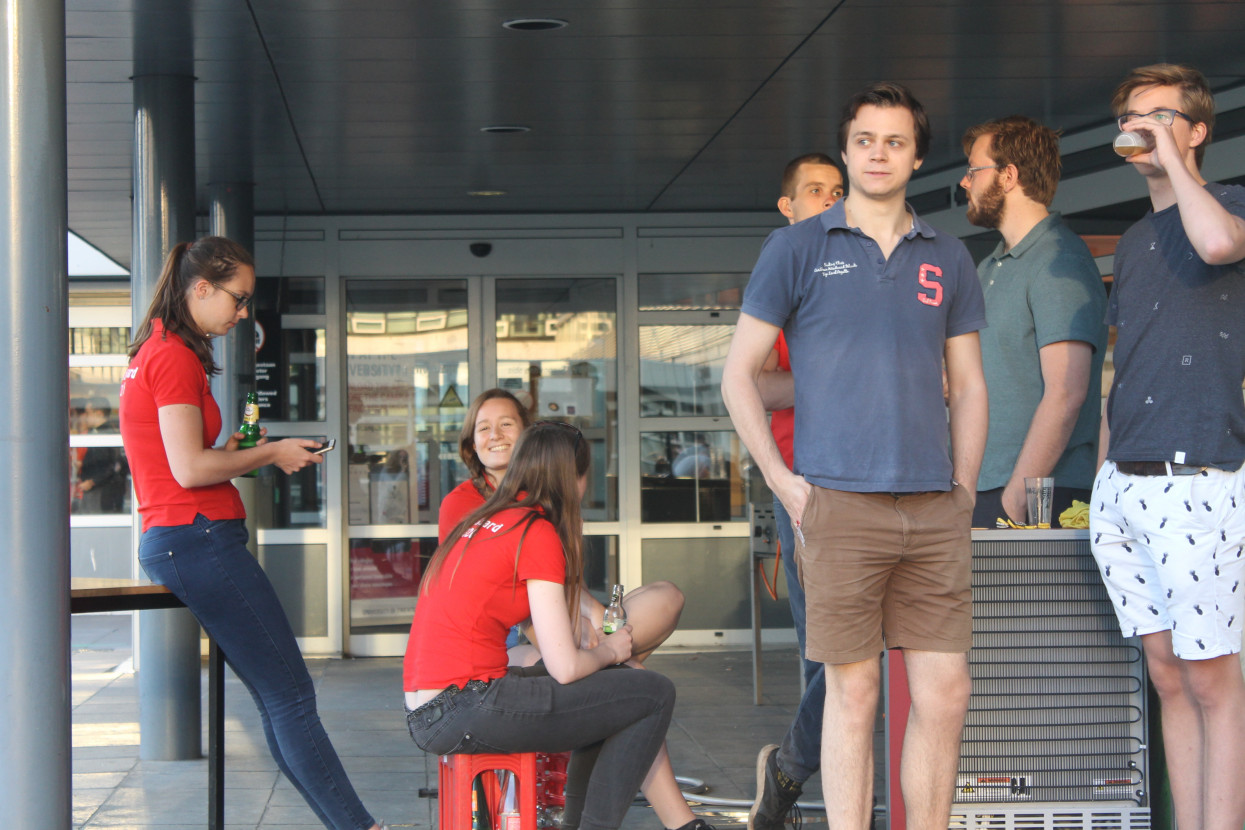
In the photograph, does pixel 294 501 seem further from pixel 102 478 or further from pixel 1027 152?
pixel 1027 152

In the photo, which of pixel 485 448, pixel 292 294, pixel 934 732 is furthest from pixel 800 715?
pixel 292 294

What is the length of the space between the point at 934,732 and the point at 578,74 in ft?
11.5

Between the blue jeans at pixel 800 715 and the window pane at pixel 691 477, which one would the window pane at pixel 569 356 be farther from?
the blue jeans at pixel 800 715

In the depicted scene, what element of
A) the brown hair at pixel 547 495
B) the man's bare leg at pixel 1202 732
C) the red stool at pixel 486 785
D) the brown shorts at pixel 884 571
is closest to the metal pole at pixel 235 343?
the brown hair at pixel 547 495

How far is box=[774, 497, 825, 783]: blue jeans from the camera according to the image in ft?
11.8

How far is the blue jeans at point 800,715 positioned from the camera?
3584 millimetres

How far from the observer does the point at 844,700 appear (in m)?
2.71

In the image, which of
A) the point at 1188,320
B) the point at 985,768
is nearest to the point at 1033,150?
the point at 1188,320

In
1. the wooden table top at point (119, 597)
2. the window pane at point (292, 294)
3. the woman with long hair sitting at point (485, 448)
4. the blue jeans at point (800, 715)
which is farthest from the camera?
the window pane at point (292, 294)

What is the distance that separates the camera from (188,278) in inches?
143

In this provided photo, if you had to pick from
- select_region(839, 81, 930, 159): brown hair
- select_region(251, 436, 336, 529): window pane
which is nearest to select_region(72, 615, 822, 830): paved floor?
select_region(251, 436, 336, 529): window pane

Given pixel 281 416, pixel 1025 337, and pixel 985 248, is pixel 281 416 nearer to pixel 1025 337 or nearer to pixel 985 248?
pixel 985 248

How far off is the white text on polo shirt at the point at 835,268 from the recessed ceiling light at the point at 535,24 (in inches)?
91.4

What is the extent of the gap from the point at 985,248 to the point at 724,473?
2.44m
